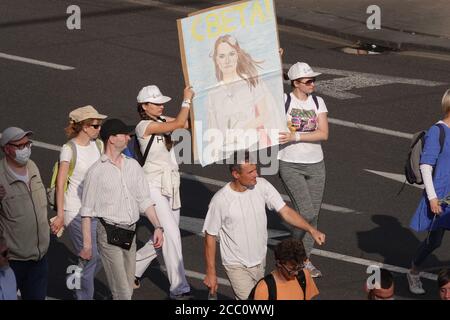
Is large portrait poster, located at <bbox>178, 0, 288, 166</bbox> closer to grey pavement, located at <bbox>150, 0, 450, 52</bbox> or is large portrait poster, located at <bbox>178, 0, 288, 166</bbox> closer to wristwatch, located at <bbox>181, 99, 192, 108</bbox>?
wristwatch, located at <bbox>181, 99, 192, 108</bbox>

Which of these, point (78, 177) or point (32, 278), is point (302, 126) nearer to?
point (78, 177)

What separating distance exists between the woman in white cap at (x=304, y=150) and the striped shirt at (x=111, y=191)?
6.85ft

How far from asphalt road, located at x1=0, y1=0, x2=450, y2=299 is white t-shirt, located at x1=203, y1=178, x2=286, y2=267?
1.49 meters

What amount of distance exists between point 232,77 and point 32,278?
2.59 m

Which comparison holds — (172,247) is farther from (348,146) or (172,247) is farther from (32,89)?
(32,89)

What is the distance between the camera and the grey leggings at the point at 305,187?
1230 centimetres

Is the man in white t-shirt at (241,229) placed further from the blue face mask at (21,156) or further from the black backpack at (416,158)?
the black backpack at (416,158)

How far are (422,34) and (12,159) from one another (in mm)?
12940

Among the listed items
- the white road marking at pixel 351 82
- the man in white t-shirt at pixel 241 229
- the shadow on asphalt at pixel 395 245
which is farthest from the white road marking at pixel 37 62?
the man in white t-shirt at pixel 241 229

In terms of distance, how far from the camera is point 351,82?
19422mm

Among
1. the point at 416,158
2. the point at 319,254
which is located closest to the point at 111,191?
the point at 416,158

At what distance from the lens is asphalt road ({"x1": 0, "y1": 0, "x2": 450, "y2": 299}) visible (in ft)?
42.4

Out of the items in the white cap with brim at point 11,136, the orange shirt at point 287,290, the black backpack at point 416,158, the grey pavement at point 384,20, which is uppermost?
the grey pavement at point 384,20

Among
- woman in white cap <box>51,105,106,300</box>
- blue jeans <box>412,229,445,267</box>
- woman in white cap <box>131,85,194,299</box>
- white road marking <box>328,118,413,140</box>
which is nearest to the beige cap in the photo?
woman in white cap <box>51,105,106,300</box>
